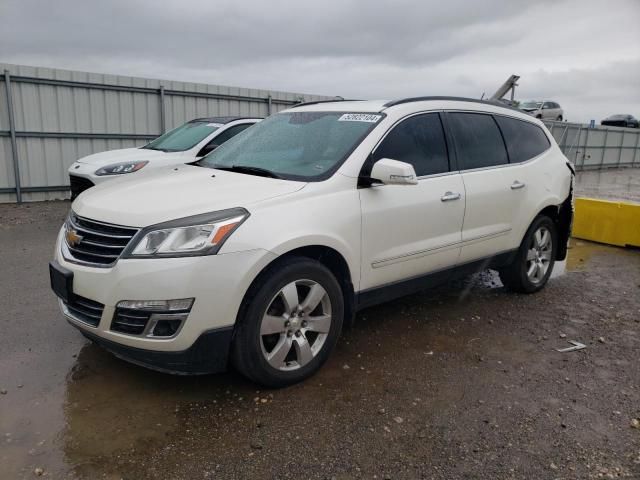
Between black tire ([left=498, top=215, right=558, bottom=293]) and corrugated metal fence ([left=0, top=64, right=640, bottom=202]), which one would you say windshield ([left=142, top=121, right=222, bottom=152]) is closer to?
corrugated metal fence ([left=0, top=64, right=640, bottom=202])

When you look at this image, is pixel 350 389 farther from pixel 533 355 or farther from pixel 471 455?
pixel 533 355

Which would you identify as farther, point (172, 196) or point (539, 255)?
point (539, 255)

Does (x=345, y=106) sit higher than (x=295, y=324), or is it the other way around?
(x=345, y=106)

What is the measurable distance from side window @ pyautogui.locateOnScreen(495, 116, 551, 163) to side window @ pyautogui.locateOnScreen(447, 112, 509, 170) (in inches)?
4.5

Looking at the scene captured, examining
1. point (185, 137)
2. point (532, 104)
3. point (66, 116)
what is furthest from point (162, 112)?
point (532, 104)

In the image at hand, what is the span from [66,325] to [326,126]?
8.36 ft

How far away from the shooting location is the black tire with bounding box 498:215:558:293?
16.3 ft

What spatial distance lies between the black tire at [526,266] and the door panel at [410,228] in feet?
3.62

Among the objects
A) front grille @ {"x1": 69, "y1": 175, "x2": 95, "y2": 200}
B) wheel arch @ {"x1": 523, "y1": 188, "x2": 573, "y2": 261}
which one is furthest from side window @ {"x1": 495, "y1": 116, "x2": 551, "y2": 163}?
front grille @ {"x1": 69, "y1": 175, "x2": 95, "y2": 200}

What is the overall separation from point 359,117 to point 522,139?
6.42 feet

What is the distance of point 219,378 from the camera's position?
3.38m

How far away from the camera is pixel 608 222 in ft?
25.6

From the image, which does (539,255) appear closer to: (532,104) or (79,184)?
(79,184)

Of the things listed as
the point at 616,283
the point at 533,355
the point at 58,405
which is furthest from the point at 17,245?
the point at 616,283
